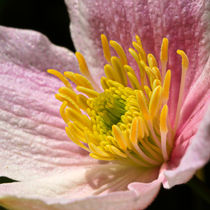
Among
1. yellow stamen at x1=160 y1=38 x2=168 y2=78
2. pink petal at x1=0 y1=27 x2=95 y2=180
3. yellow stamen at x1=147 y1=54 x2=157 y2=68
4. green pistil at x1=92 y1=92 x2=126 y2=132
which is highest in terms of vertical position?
yellow stamen at x1=160 y1=38 x2=168 y2=78

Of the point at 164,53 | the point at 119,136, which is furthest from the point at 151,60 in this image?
the point at 119,136

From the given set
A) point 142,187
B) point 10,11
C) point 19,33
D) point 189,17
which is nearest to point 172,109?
point 189,17

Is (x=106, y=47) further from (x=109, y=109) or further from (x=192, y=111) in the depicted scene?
(x=192, y=111)

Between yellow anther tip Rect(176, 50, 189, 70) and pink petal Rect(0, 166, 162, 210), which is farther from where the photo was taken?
yellow anther tip Rect(176, 50, 189, 70)

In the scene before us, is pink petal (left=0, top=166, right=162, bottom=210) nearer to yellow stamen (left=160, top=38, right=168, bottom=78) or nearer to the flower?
the flower

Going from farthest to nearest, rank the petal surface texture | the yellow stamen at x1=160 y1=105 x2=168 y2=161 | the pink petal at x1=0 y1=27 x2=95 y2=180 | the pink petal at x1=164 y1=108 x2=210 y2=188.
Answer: the pink petal at x1=0 y1=27 x2=95 y2=180
the petal surface texture
the yellow stamen at x1=160 y1=105 x2=168 y2=161
the pink petal at x1=164 y1=108 x2=210 y2=188

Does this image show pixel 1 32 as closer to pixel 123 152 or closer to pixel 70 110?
pixel 70 110

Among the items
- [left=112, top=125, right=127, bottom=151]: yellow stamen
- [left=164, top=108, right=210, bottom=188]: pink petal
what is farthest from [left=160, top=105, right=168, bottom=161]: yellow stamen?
[left=164, top=108, right=210, bottom=188]: pink petal
